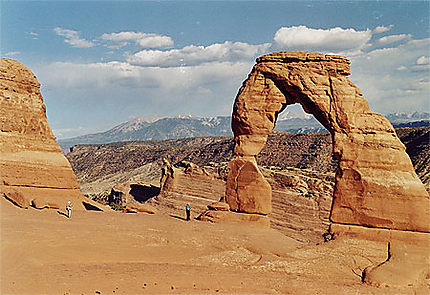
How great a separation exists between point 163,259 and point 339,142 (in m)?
9.10

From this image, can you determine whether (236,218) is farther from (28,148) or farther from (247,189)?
(28,148)

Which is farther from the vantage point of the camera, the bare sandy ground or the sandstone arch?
the sandstone arch

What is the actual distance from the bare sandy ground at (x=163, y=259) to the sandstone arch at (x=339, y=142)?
68.7 inches

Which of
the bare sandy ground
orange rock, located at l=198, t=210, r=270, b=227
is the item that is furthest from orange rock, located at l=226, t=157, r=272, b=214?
the bare sandy ground

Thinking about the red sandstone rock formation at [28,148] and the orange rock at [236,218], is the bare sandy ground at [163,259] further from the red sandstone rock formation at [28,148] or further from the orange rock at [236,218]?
the red sandstone rock formation at [28,148]

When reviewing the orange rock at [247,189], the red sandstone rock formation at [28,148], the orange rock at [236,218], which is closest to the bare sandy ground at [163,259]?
the orange rock at [236,218]

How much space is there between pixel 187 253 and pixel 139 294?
4177mm

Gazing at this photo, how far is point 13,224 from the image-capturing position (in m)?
13.6

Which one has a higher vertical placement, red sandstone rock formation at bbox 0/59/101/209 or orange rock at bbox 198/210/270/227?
red sandstone rock formation at bbox 0/59/101/209

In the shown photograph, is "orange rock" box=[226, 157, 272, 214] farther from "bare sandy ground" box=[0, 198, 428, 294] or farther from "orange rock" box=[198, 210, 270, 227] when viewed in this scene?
"bare sandy ground" box=[0, 198, 428, 294]

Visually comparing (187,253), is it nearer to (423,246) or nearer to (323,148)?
(423,246)

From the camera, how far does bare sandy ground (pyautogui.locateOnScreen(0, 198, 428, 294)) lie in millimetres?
9359

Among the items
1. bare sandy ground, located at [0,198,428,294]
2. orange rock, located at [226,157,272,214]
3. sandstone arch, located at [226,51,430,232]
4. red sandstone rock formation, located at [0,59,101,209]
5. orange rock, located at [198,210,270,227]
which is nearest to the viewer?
bare sandy ground, located at [0,198,428,294]

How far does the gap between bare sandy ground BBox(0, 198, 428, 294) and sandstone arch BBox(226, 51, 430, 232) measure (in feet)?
5.72
